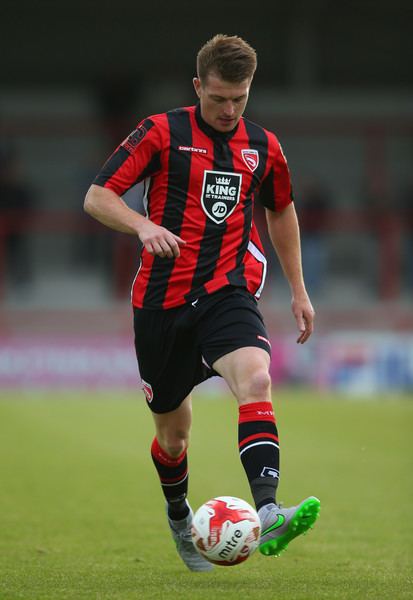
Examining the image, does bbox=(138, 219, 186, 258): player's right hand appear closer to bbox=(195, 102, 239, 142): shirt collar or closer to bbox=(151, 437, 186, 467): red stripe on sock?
bbox=(195, 102, 239, 142): shirt collar

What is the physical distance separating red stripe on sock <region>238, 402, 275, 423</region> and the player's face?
1386 millimetres

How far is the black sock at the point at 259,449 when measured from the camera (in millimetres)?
5085

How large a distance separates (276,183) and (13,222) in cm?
1588

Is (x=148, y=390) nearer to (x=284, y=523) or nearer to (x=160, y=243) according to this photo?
(x=160, y=243)

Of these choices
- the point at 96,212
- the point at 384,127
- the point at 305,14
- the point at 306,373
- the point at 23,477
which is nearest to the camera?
the point at 96,212

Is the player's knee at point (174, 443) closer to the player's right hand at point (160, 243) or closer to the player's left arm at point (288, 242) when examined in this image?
the player's left arm at point (288, 242)

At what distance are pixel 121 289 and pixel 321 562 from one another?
15.2 meters

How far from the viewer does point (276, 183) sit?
598 centimetres

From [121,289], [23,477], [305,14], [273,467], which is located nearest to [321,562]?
[273,467]

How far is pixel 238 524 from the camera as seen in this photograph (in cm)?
487

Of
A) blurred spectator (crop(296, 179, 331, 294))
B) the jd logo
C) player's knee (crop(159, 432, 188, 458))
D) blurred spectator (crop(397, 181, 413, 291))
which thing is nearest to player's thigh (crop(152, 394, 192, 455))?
player's knee (crop(159, 432, 188, 458))

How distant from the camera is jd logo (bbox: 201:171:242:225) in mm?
5660

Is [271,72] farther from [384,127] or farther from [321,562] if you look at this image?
[321,562]

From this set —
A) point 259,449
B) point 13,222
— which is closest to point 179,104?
point 13,222
